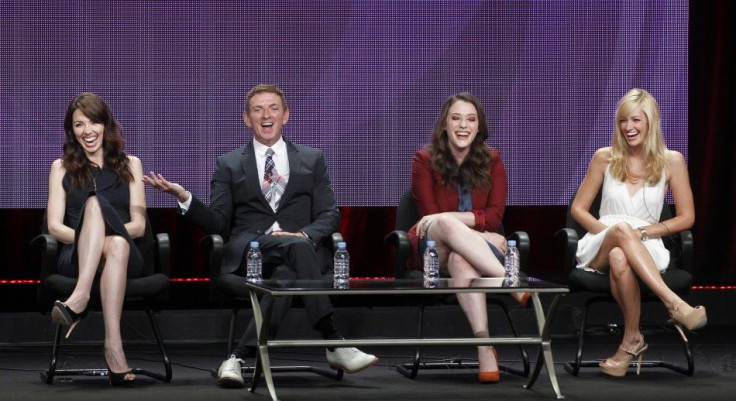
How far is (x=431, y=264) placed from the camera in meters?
5.05

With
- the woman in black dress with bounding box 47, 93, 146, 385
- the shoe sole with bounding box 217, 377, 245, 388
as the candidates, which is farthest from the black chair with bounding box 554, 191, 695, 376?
the woman in black dress with bounding box 47, 93, 146, 385

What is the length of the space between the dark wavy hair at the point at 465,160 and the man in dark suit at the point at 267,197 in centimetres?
52

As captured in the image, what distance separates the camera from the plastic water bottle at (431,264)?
16.1 feet

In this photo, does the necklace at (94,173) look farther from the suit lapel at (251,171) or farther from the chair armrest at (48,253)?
the suit lapel at (251,171)

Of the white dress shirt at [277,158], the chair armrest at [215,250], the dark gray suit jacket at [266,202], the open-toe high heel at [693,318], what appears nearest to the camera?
the open-toe high heel at [693,318]

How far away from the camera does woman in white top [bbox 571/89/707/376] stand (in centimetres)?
528

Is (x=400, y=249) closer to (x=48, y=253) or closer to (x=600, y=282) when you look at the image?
(x=600, y=282)

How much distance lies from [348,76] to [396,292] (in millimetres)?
2440

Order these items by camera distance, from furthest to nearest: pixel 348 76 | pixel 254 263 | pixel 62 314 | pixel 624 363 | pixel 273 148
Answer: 1. pixel 348 76
2. pixel 273 148
3. pixel 624 363
4. pixel 254 263
5. pixel 62 314

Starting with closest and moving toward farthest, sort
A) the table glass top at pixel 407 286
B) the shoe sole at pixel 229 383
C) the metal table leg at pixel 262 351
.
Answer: the table glass top at pixel 407 286
the metal table leg at pixel 262 351
the shoe sole at pixel 229 383

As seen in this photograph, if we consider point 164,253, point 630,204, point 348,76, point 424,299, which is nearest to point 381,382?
point 424,299

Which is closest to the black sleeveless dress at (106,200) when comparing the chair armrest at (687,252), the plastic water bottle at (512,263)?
the plastic water bottle at (512,263)

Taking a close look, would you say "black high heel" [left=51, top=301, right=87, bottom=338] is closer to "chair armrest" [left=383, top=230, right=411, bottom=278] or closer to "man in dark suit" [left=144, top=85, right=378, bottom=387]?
"man in dark suit" [left=144, top=85, right=378, bottom=387]

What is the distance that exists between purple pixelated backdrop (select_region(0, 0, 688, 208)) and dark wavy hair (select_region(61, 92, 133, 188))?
1140 millimetres
